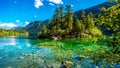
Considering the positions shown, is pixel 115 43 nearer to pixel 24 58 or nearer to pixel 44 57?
pixel 24 58

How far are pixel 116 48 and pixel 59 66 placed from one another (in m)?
24.5

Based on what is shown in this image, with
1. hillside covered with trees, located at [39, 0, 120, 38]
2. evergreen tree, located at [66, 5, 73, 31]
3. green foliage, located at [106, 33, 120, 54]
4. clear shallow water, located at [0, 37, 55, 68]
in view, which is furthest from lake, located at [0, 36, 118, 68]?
evergreen tree, located at [66, 5, 73, 31]

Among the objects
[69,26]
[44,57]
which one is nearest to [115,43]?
[44,57]

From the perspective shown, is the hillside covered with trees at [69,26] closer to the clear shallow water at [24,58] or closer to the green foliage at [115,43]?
the clear shallow water at [24,58]

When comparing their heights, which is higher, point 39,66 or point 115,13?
point 115,13

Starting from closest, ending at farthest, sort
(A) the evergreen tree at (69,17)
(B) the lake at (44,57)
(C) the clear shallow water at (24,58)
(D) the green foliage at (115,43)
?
(D) the green foliage at (115,43) < (B) the lake at (44,57) < (C) the clear shallow water at (24,58) < (A) the evergreen tree at (69,17)

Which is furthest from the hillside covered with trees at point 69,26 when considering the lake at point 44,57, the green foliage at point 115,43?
the green foliage at point 115,43

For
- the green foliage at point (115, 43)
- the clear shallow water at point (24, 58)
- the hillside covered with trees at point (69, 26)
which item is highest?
the hillside covered with trees at point (69, 26)

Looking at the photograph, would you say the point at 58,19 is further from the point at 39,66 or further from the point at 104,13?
the point at 104,13

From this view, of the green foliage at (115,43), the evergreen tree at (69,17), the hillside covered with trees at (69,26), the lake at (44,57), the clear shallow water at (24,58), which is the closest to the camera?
the green foliage at (115,43)

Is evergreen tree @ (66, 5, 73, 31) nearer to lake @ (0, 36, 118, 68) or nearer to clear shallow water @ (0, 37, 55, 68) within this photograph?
lake @ (0, 36, 118, 68)

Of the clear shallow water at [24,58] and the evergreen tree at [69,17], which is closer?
the clear shallow water at [24,58]

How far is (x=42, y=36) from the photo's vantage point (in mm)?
146625

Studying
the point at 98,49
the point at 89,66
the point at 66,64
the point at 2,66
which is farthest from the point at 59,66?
the point at 98,49
